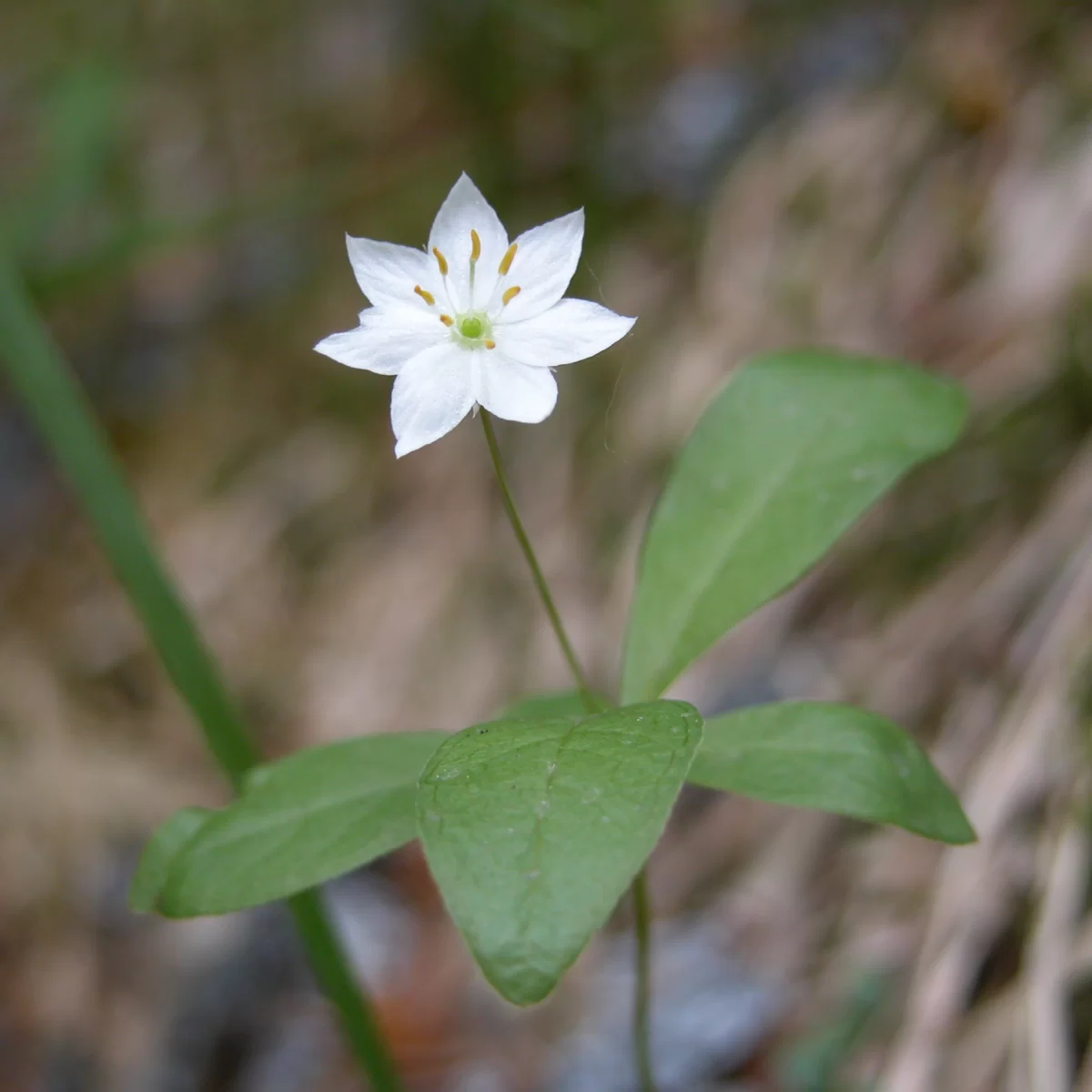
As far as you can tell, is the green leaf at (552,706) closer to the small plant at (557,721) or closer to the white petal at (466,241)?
the small plant at (557,721)

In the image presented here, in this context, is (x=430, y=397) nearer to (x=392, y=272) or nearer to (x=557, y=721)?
(x=392, y=272)

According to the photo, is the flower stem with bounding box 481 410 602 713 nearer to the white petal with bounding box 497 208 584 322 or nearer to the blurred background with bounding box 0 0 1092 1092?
the white petal with bounding box 497 208 584 322

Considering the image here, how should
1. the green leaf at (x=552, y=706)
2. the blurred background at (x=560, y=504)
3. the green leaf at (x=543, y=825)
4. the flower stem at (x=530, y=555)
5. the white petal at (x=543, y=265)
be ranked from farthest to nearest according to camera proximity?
the blurred background at (x=560, y=504) → the green leaf at (x=552, y=706) → the white petal at (x=543, y=265) → the flower stem at (x=530, y=555) → the green leaf at (x=543, y=825)

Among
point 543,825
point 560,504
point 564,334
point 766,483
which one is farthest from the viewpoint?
point 560,504

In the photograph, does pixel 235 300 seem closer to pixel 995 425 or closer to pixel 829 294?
pixel 829 294

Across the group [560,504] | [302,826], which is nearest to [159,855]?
[302,826]

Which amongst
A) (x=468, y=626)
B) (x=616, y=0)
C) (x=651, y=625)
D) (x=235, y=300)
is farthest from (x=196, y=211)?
(x=651, y=625)

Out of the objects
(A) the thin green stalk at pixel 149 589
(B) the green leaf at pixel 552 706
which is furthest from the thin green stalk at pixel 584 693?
(A) the thin green stalk at pixel 149 589

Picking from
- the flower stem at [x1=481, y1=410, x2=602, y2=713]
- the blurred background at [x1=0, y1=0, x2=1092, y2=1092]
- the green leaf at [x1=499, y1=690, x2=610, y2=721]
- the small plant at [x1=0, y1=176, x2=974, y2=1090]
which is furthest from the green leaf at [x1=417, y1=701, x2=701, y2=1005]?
the blurred background at [x1=0, y1=0, x2=1092, y2=1092]
